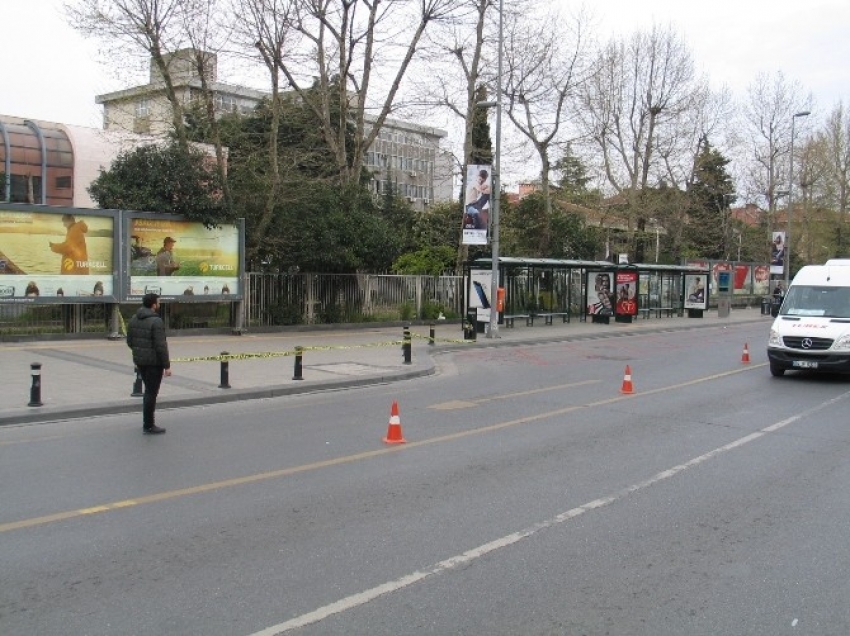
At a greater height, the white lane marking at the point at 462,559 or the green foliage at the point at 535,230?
the green foliage at the point at 535,230

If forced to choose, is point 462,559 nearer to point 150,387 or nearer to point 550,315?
point 150,387

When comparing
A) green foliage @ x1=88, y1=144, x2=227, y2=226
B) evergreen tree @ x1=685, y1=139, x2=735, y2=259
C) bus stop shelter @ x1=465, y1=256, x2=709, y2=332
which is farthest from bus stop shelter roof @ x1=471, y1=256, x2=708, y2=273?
evergreen tree @ x1=685, y1=139, x2=735, y2=259

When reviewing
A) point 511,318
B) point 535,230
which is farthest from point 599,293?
point 535,230

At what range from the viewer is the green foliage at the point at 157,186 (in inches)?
811

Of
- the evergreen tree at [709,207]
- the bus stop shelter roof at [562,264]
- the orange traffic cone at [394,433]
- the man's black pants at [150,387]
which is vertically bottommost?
the orange traffic cone at [394,433]

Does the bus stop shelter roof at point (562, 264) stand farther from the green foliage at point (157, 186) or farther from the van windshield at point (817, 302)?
the van windshield at point (817, 302)

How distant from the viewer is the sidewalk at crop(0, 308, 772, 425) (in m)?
11.3

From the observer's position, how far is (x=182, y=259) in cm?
2114

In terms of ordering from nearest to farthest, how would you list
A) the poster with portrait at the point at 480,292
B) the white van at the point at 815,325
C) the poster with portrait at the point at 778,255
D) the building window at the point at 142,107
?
the white van at the point at 815,325
the poster with portrait at the point at 480,292
the building window at the point at 142,107
the poster with portrait at the point at 778,255

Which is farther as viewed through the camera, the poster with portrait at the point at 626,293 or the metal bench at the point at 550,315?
the poster with portrait at the point at 626,293

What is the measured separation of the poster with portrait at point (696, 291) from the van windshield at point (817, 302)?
24.5 metres

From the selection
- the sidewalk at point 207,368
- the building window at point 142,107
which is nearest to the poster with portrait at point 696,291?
the sidewalk at point 207,368

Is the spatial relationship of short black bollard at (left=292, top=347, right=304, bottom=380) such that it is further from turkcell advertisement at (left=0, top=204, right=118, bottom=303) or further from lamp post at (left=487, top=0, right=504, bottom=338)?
lamp post at (left=487, top=0, right=504, bottom=338)

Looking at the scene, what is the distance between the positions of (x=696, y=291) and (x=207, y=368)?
3144 cm
